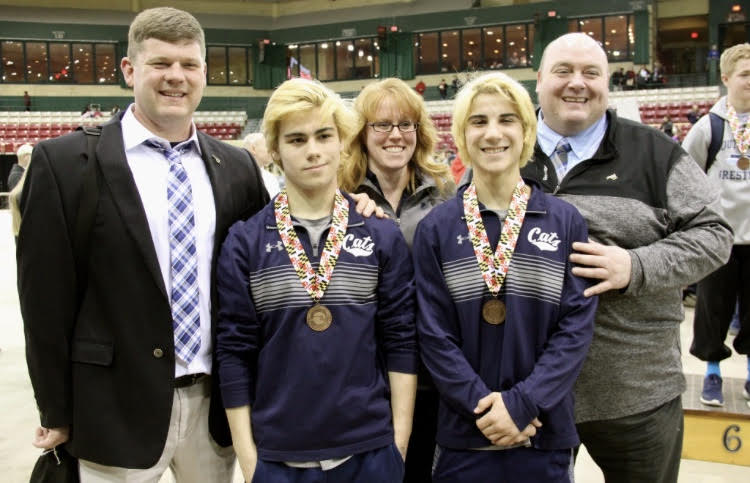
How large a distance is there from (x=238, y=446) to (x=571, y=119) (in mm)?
1442

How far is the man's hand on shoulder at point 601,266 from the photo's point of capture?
1.82 m

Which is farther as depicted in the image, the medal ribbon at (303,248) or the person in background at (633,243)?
the person in background at (633,243)

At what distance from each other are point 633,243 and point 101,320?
162 centimetres

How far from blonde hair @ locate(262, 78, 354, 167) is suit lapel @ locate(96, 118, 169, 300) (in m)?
0.40

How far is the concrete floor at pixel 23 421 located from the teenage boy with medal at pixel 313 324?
190cm

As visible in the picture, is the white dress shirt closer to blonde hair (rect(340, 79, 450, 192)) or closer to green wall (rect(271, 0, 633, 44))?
blonde hair (rect(340, 79, 450, 192))

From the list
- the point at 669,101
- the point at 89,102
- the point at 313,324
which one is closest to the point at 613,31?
the point at 669,101

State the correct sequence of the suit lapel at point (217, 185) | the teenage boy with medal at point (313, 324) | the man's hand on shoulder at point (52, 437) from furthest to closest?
the suit lapel at point (217, 185) < the man's hand on shoulder at point (52, 437) < the teenage boy with medal at point (313, 324)

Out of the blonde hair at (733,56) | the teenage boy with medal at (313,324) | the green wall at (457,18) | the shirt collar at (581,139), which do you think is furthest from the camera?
the green wall at (457,18)

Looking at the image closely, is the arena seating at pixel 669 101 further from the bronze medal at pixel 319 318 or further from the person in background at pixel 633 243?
the bronze medal at pixel 319 318

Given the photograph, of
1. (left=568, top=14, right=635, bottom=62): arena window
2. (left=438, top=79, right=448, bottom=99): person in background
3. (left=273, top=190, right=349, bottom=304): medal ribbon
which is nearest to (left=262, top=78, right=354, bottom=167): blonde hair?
(left=273, top=190, right=349, bottom=304): medal ribbon

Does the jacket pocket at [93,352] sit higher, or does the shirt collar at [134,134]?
the shirt collar at [134,134]

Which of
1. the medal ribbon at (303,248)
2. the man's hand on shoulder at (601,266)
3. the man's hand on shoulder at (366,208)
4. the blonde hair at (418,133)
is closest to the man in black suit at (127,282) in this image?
the medal ribbon at (303,248)

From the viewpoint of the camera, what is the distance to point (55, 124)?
22.9 meters
